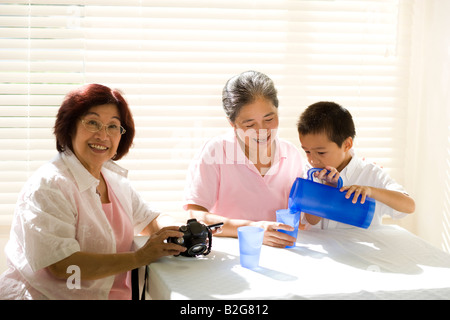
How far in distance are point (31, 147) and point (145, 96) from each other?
1.83 feet

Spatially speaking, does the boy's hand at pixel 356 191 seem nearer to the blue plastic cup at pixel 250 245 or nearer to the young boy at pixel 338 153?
the young boy at pixel 338 153

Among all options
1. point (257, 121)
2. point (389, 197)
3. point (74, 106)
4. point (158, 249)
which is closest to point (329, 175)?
point (389, 197)

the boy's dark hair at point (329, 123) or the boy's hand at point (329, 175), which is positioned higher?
the boy's dark hair at point (329, 123)

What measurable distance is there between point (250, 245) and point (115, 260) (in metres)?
0.36

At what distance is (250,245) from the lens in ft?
3.80

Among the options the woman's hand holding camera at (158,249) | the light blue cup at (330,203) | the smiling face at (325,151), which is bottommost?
the woman's hand holding camera at (158,249)

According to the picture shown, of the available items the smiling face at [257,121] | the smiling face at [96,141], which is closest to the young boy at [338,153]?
the smiling face at [257,121]

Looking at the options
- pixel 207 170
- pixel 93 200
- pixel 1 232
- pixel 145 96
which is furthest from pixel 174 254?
pixel 1 232

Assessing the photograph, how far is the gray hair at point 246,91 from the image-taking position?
1582 mm

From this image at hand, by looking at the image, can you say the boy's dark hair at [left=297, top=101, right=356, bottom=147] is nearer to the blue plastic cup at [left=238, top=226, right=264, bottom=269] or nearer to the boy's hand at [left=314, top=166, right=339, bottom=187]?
the boy's hand at [left=314, top=166, right=339, bottom=187]

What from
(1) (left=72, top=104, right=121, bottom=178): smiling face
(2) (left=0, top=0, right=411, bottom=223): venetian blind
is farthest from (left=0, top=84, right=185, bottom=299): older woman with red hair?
(2) (left=0, top=0, right=411, bottom=223): venetian blind

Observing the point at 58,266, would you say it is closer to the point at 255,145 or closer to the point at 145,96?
the point at 255,145

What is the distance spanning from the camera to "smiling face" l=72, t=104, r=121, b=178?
1338 mm

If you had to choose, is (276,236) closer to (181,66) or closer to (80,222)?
(80,222)
